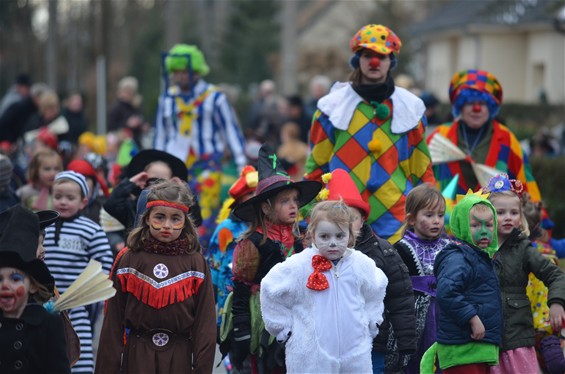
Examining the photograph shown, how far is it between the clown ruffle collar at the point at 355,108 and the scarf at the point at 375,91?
0.04m

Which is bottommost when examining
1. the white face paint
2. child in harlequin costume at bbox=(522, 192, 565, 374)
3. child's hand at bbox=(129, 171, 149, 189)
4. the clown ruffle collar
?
child in harlequin costume at bbox=(522, 192, 565, 374)

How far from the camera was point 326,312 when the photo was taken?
6.51 meters

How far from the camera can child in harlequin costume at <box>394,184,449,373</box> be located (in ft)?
25.2

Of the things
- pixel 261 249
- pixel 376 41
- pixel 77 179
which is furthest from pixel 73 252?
pixel 376 41

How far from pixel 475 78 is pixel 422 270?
9.69ft

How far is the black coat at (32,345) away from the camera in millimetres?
5953

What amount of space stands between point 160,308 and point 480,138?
4.13 m

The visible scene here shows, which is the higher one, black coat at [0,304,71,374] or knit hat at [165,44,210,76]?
knit hat at [165,44,210,76]

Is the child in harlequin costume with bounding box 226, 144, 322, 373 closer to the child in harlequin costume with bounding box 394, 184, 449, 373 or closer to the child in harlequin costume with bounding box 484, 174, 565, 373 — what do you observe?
the child in harlequin costume with bounding box 394, 184, 449, 373

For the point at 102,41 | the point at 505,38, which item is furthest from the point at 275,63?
the point at 102,41

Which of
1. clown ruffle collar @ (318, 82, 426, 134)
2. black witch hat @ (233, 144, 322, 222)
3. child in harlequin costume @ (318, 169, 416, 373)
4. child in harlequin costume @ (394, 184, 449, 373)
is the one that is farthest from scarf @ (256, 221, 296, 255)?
clown ruffle collar @ (318, 82, 426, 134)

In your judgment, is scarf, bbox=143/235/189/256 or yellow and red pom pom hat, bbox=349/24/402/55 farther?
yellow and red pom pom hat, bbox=349/24/402/55

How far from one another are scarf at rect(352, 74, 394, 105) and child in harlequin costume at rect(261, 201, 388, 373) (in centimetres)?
244

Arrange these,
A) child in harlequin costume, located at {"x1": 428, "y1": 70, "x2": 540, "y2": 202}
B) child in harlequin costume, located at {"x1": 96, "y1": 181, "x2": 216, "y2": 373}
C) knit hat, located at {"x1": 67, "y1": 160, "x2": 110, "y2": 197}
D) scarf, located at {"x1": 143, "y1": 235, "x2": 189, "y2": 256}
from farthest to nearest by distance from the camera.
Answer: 1. knit hat, located at {"x1": 67, "y1": 160, "x2": 110, "y2": 197}
2. child in harlequin costume, located at {"x1": 428, "y1": 70, "x2": 540, "y2": 202}
3. scarf, located at {"x1": 143, "y1": 235, "x2": 189, "y2": 256}
4. child in harlequin costume, located at {"x1": 96, "y1": 181, "x2": 216, "y2": 373}
